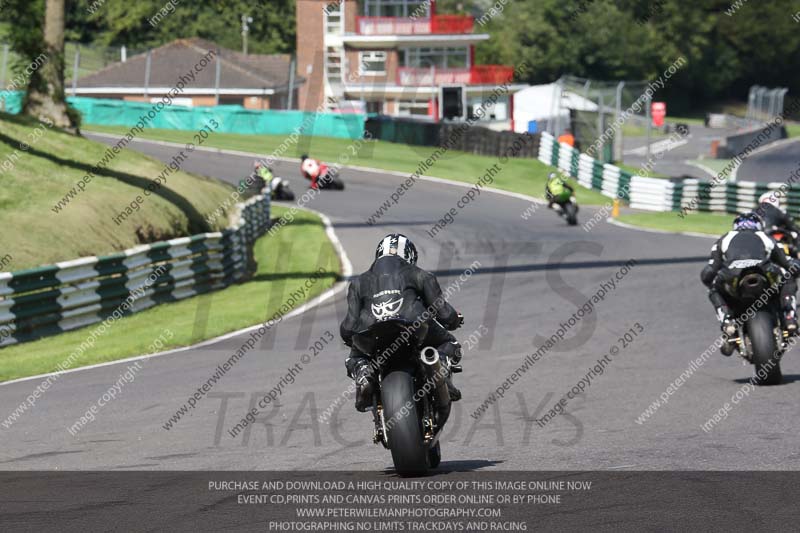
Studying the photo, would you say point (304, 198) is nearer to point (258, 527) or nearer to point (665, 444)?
point (665, 444)

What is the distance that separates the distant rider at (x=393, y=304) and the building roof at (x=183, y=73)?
221 ft

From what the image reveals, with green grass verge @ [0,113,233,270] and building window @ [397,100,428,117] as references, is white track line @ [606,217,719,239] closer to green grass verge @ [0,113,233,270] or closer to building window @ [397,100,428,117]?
green grass verge @ [0,113,233,270]

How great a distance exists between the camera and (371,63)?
81.0 meters

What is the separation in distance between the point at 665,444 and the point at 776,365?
11.3 ft

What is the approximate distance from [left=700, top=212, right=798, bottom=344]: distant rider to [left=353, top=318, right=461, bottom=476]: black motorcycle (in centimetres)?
527

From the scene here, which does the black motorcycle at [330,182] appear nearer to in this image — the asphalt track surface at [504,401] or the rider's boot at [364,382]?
the asphalt track surface at [504,401]

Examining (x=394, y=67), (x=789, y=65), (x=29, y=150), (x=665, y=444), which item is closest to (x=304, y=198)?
(x=29, y=150)

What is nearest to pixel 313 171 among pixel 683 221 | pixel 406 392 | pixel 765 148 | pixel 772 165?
pixel 683 221

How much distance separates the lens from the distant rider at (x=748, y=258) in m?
12.5

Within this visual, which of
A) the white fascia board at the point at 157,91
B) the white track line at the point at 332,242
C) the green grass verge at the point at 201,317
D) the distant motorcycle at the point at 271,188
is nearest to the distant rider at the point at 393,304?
the white track line at the point at 332,242

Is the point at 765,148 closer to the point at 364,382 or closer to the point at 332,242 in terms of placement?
the point at 332,242

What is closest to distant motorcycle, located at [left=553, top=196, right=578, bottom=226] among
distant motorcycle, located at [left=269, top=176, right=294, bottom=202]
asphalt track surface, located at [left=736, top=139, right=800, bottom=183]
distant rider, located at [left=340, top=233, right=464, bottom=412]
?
distant motorcycle, located at [left=269, top=176, right=294, bottom=202]

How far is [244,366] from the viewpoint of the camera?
14.8 meters

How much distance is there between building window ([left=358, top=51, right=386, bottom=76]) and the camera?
80.7 m
